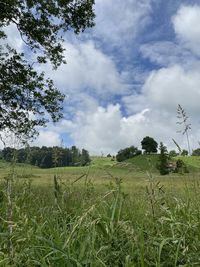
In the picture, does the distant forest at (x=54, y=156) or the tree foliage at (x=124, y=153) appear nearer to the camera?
the distant forest at (x=54, y=156)

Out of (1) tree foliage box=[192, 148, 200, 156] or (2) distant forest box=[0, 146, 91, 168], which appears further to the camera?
(2) distant forest box=[0, 146, 91, 168]

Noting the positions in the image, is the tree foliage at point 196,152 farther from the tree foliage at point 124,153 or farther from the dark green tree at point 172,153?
the tree foliage at point 124,153

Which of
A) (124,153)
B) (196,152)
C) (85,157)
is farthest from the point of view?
(124,153)

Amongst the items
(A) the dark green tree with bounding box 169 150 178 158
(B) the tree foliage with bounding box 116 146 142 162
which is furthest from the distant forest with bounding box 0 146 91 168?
(B) the tree foliage with bounding box 116 146 142 162

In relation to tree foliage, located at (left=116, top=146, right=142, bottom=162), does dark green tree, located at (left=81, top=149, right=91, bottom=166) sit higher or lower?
lower

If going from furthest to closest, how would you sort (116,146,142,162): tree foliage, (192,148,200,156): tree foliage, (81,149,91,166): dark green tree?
(116,146,142,162): tree foliage → (81,149,91,166): dark green tree → (192,148,200,156): tree foliage

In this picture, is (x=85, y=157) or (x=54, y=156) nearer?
(x=54, y=156)

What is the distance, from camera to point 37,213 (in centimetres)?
478

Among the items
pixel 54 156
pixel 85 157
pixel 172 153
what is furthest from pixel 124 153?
pixel 172 153

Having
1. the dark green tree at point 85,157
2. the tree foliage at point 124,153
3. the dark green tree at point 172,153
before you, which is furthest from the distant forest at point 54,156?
the tree foliage at point 124,153

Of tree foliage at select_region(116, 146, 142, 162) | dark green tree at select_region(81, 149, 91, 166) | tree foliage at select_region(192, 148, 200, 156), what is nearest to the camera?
tree foliage at select_region(192, 148, 200, 156)

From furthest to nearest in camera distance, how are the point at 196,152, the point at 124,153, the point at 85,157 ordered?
the point at 124,153 → the point at 85,157 → the point at 196,152

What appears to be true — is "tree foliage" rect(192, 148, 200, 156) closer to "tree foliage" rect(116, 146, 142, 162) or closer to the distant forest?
the distant forest

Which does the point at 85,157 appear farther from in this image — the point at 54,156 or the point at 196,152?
the point at 196,152
